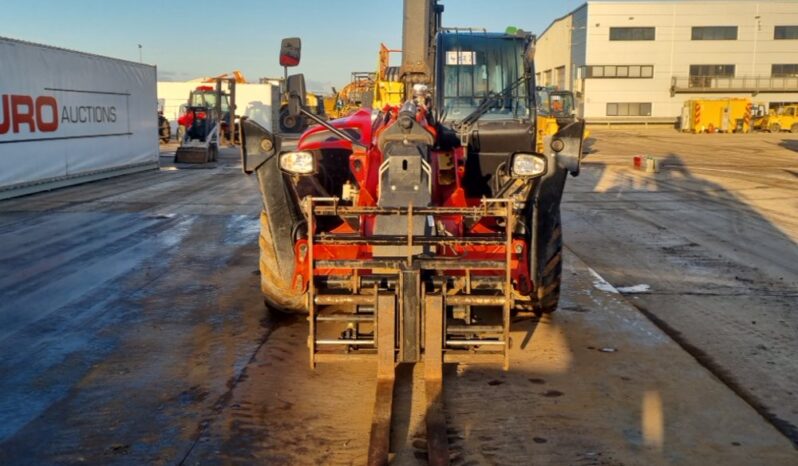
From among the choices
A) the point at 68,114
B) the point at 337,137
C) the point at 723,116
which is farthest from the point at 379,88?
the point at 723,116

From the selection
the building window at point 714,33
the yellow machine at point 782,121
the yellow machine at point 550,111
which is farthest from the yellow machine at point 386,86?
the building window at point 714,33

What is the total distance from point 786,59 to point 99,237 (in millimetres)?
63715

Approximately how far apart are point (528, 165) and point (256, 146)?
6.66 ft

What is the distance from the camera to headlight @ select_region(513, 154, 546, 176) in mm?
5852

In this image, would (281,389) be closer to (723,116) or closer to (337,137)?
(337,137)

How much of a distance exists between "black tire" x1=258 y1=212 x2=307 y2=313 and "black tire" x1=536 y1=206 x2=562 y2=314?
2004 millimetres

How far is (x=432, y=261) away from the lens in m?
5.05

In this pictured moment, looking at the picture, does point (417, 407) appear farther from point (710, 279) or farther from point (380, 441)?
point (710, 279)

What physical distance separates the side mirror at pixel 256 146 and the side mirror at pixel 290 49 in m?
0.54

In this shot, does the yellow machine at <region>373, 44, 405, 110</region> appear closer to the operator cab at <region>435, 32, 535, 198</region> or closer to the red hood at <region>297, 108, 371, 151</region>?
the operator cab at <region>435, 32, 535, 198</region>

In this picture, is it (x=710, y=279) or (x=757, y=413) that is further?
(x=710, y=279)

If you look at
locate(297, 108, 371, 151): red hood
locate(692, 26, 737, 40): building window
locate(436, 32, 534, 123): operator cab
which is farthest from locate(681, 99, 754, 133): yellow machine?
locate(297, 108, 371, 151): red hood

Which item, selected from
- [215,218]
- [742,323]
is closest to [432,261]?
[742,323]

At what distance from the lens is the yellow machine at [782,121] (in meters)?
52.2
